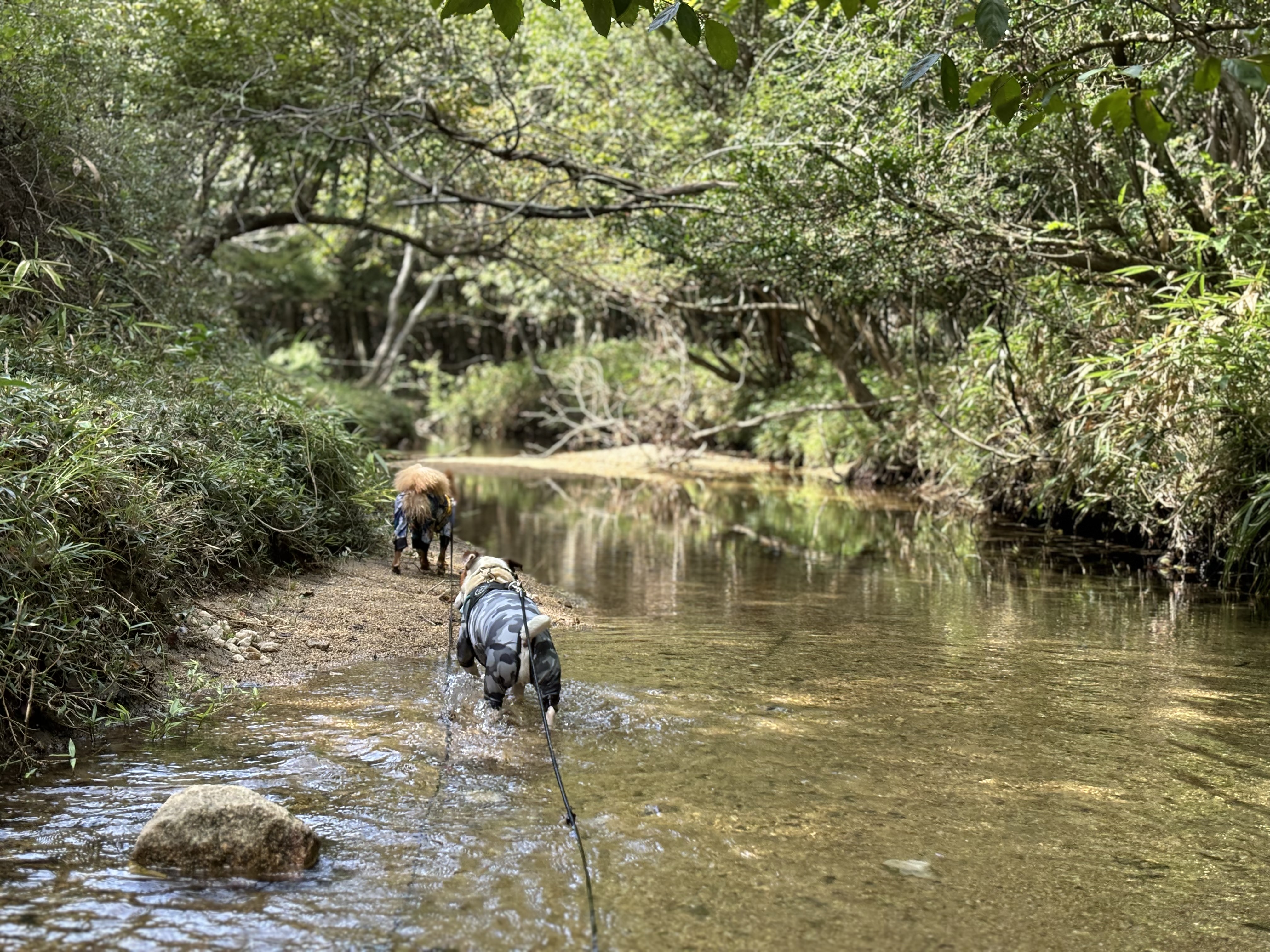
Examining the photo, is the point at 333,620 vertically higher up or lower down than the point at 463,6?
lower down

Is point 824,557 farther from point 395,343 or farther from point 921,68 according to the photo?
point 395,343

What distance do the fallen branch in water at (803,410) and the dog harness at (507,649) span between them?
11752 millimetres

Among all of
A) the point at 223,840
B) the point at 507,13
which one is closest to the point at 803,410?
the point at 223,840

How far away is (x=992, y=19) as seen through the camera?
2.95m

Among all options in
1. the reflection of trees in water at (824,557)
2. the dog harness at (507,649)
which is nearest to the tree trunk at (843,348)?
the reflection of trees in water at (824,557)

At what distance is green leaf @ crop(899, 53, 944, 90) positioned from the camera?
10.5ft

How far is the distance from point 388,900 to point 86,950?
795 mm

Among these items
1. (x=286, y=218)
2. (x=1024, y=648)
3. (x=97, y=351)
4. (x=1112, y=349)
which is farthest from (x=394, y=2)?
(x=1024, y=648)

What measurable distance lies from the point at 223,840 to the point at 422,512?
4616 millimetres

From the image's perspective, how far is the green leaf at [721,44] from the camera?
3.02 meters

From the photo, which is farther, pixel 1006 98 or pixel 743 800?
pixel 743 800

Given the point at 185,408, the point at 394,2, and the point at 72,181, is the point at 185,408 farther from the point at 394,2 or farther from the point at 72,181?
the point at 394,2

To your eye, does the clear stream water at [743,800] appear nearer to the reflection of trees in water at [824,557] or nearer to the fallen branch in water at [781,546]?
the reflection of trees in water at [824,557]

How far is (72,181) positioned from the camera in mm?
8617
